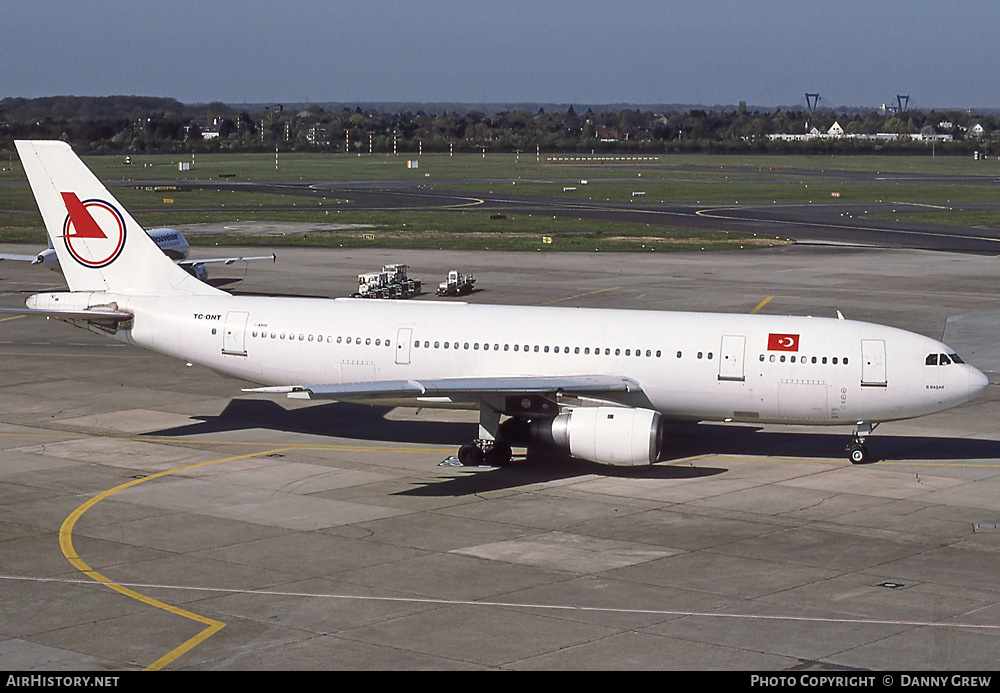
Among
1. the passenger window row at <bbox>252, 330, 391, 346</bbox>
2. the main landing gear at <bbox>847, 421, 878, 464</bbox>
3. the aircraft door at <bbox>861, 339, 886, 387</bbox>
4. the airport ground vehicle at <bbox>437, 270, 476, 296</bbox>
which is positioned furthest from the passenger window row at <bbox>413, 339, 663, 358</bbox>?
the airport ground vehicle at <bbox>437, 270, 476, 296</bbox>

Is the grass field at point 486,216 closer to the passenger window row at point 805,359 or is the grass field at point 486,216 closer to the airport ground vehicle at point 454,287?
the airport ground vehicle at point 454,287

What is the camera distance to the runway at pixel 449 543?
23.9m

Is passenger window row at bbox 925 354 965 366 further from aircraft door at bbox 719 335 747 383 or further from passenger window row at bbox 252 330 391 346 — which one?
passenger window row at bbox 252 330 391 346

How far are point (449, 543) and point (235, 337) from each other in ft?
44.8

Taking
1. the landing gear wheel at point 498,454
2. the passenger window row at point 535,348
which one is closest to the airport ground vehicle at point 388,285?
the passenger window row at point 535,348

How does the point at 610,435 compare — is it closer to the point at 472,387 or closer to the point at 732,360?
the point at 472,387

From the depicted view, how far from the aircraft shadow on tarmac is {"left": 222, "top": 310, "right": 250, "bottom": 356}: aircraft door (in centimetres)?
353

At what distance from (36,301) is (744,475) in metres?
23.2

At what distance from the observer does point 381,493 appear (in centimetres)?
3550

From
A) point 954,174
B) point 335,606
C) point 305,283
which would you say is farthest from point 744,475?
point 954,174

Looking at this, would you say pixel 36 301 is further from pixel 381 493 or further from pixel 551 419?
pixel 551 419

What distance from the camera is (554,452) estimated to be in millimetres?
39219

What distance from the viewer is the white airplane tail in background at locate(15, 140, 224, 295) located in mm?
42844

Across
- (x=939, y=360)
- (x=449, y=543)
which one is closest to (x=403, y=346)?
(x=449, y=543)
